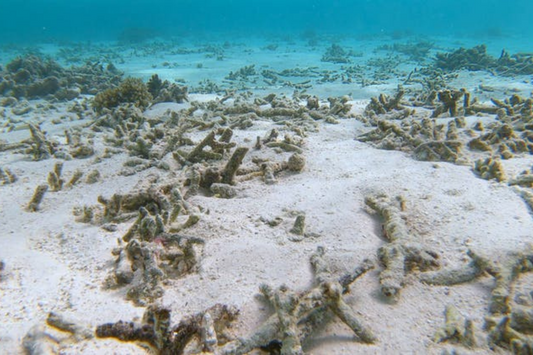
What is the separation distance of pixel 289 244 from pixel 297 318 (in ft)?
3.11

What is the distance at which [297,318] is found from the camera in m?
2.05

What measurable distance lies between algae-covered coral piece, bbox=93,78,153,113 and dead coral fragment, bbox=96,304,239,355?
712cm

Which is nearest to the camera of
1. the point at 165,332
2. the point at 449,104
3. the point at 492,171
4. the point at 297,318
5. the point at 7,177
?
the point at 165,332

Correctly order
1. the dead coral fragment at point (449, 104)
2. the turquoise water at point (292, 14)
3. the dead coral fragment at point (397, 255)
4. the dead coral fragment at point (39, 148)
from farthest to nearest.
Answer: the turquoise water at point (292, 14), the dead coral fragment at point (449, 104), the dead coral fragment at point (39, 148), the dead coral fragment at point (397, 255)

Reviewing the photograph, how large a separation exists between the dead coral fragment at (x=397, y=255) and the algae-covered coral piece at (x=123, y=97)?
278 inches

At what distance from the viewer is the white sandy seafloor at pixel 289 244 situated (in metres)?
2.17

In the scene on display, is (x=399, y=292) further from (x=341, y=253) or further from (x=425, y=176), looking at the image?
(x=425, y=176)

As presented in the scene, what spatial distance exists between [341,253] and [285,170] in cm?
195

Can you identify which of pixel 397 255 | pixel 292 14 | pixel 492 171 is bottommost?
pixel 397 255

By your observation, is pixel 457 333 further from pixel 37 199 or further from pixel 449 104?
pixel 449 104

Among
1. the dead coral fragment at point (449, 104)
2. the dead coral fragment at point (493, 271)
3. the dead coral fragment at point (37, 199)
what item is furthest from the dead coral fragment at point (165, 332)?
the dead coral fragment at point (449, 104)

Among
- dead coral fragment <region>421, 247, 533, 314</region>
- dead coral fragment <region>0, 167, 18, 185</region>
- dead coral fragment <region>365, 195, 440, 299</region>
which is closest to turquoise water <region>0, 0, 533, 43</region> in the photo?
dead coral fragment <region>0, 167, 18, 185</region>

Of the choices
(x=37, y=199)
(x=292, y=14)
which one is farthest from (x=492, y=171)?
(x=292, y=14)

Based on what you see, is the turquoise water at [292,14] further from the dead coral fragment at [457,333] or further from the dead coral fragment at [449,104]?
the dead coral fragment at [457,333]
